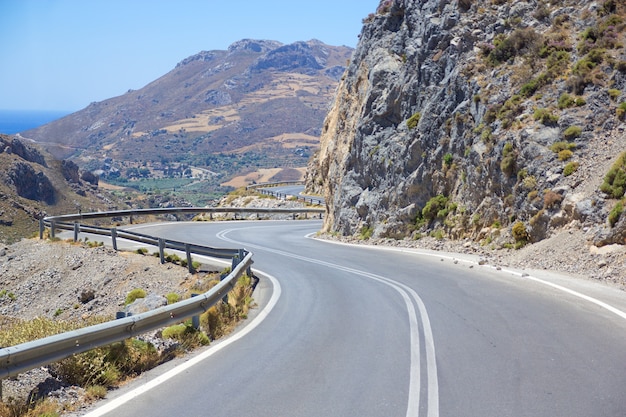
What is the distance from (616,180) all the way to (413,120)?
42.8ft

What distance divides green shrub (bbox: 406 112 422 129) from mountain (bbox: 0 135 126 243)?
46.2 m

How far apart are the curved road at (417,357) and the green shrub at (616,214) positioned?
2.34m

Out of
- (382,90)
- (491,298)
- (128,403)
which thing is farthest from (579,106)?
(128,403)

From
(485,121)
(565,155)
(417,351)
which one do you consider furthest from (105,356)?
(485,121)

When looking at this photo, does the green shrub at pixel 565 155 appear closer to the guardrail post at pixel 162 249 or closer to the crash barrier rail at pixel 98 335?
the crash barrier rail at pixel 98 335

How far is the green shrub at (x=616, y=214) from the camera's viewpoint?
46.3 feet

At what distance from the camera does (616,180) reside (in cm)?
1523

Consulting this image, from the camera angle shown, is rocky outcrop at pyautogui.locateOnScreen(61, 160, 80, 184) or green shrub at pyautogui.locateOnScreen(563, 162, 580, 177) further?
rocky outcrop at pyautogui.locateOnScreen(61, 160, 80, 184)

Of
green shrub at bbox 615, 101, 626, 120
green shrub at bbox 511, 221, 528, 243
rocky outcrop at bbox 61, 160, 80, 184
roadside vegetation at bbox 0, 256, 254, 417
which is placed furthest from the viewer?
rocky outcrop at bbox 61, 160, 80, 184

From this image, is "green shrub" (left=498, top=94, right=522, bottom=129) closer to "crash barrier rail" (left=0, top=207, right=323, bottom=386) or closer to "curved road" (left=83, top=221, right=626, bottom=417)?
"curved road" (left=83, top=221, right=626, bottom=417)

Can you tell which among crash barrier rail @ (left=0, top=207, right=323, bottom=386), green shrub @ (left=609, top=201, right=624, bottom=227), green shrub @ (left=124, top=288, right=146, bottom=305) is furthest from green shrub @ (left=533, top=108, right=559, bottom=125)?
green shrub @ (left=124, top=288, right=146, bottom=305)


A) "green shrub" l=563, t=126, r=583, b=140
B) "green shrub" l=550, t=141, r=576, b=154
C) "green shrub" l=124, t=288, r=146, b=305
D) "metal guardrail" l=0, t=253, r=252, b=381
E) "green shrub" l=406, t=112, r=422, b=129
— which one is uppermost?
"green shrub" l=406, t=112, r=422, b=129

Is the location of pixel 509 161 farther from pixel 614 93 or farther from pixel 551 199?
pixel 614 93

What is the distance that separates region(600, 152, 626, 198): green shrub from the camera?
15.1 metres
